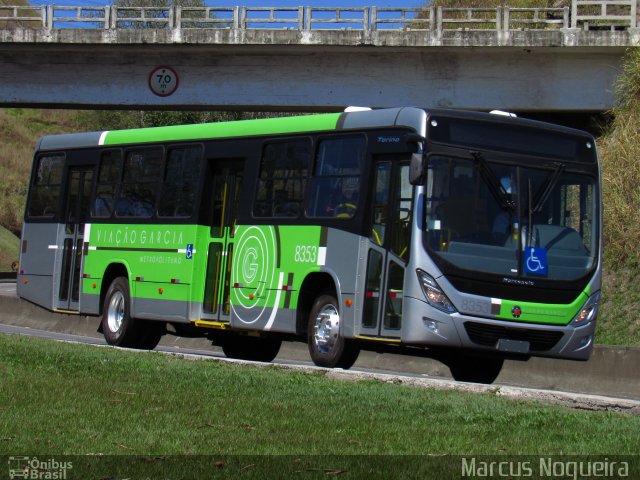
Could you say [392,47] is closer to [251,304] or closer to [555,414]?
[251,304]

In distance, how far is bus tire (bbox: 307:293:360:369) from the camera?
1605 centimetres

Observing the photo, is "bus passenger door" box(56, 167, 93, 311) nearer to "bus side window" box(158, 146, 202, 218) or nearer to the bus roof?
the bus roof

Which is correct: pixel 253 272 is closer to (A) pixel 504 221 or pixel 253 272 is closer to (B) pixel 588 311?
(A) pixel 504 221

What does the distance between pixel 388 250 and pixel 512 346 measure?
71.7 inches

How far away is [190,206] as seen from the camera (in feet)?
62.2

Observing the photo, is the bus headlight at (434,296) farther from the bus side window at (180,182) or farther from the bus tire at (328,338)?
the bus side window at (180,182)

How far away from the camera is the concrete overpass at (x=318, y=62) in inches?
1481

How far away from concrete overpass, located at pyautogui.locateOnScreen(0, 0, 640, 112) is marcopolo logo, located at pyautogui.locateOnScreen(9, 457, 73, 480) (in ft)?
103

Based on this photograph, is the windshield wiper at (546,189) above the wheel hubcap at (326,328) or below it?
above

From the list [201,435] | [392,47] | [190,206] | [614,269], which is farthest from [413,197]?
[392,47]

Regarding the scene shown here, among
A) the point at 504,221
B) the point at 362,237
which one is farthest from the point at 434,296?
the point at 362,237

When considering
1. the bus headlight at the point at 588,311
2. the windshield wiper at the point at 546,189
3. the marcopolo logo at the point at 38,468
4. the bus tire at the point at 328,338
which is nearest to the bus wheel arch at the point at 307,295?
the bus tire at the point at 328,338

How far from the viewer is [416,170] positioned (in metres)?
14.7

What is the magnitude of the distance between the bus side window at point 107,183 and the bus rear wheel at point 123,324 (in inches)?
46.2
